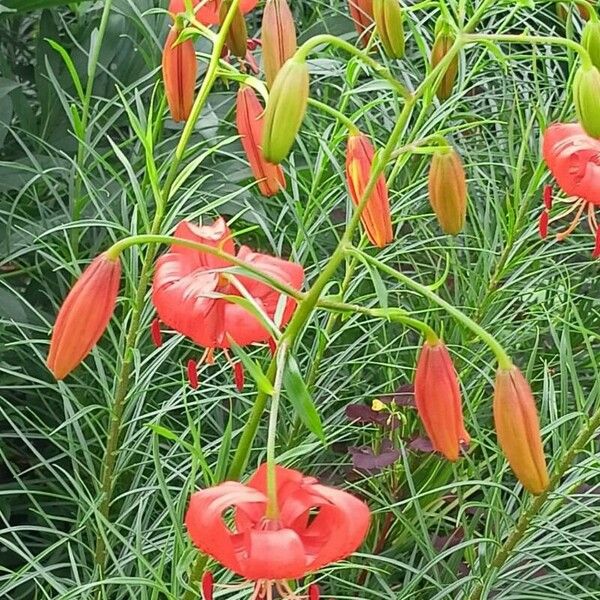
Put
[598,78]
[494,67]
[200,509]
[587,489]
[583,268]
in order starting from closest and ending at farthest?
[200,509], [598,78], [587,489], [583,268], [494,67]

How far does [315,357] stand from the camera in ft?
2.94

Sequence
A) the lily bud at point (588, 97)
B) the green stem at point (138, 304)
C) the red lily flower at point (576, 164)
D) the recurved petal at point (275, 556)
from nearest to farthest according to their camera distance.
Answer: the recurved petal at point (275, 556), the lily bud at point (588, 97), the green stem at point (138, 304), the red lily flower at point (576, 164)

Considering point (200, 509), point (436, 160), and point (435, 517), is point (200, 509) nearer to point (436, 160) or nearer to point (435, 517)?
point (436, 160)

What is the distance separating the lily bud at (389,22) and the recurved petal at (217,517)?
0.30 metres

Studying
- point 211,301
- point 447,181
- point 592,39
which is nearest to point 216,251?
point 211,301

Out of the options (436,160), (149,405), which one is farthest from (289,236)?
(436,160)

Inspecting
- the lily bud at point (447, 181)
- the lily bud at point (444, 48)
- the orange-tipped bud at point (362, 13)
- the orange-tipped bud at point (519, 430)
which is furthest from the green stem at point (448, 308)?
the orange-tipped bud at point (362, 13)

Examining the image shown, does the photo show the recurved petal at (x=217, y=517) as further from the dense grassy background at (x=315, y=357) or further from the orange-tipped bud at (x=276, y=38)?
the orange-tipped bud at (x=276, y=38)

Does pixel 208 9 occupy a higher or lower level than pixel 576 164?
higher

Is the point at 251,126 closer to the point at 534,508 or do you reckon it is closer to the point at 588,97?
the point at 588,97

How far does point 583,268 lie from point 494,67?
1.04 feet

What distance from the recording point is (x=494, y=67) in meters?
1.35

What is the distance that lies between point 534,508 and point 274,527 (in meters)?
0.32

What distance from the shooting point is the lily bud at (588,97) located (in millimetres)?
589
